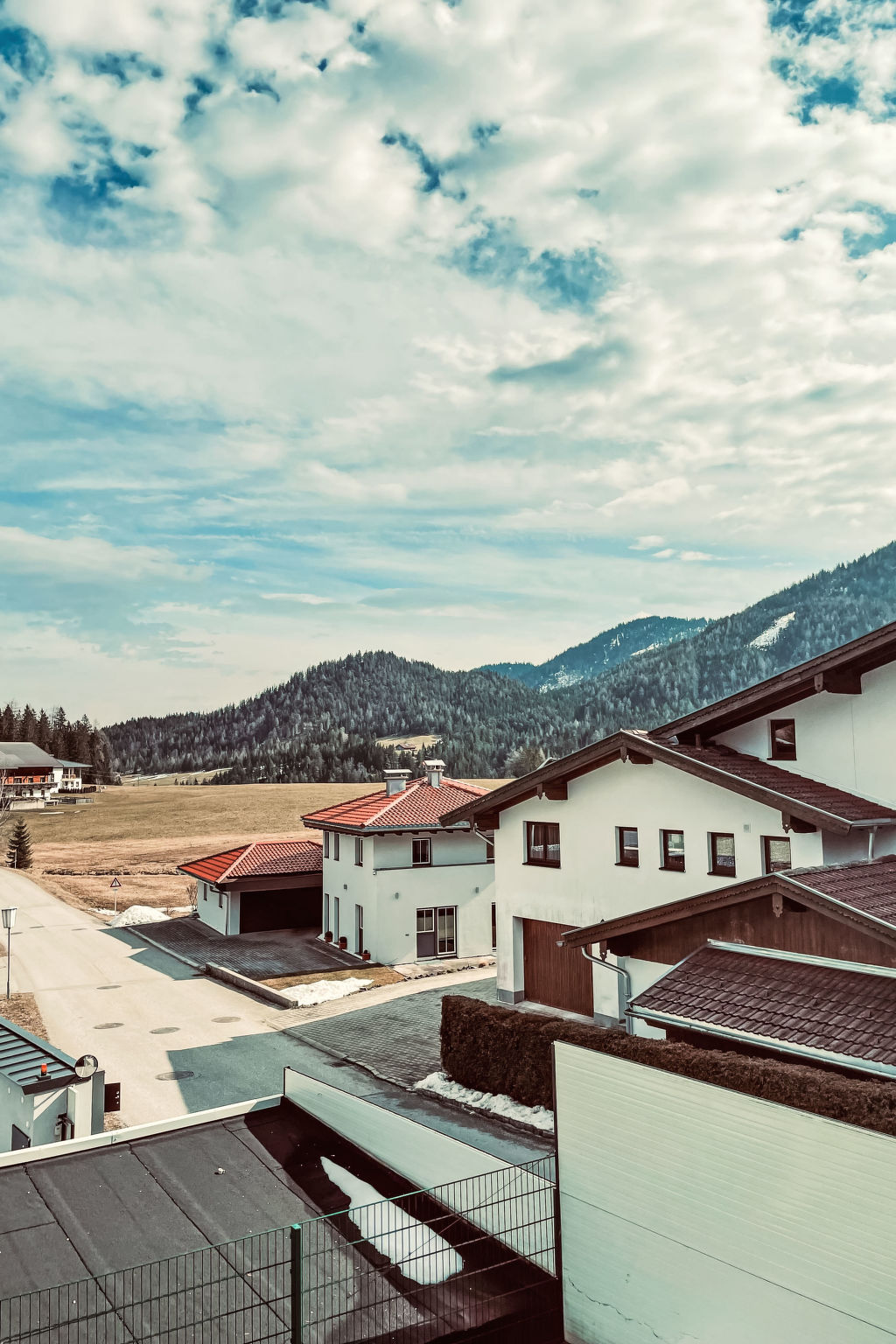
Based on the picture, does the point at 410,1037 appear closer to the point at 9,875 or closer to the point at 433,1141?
the point at 433,1141

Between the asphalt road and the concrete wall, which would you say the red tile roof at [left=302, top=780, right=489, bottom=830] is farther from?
the concrete wall

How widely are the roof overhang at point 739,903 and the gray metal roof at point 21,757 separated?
13102cm

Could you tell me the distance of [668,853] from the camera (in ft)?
68.2

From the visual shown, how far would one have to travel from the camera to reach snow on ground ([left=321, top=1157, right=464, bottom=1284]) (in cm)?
1078

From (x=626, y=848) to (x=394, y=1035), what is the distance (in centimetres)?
788

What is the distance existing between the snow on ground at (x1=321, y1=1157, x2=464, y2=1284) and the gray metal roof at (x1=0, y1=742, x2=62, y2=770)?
132 meters

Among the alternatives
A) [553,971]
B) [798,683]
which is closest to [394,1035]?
[553,971]

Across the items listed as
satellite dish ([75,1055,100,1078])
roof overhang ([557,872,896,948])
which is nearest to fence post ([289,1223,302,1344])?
satellite dish ([75,1055,100,1078])

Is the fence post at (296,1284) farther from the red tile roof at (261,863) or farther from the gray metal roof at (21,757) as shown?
the gray metal roof at (21,757)

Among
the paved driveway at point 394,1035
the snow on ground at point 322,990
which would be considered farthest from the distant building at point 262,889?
the paved driveway at point 394,1035

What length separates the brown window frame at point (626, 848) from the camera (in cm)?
2142

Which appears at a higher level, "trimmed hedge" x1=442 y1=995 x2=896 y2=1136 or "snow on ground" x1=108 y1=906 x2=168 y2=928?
"trimmed hedge" x1=442 y1=995 x2=896 y2=1136

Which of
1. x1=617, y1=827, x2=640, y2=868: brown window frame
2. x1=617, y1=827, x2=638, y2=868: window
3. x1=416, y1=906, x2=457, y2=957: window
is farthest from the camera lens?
x1=416, y1=906, x2=457, y2=957: window

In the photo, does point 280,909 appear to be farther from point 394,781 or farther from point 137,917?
point 137,917
